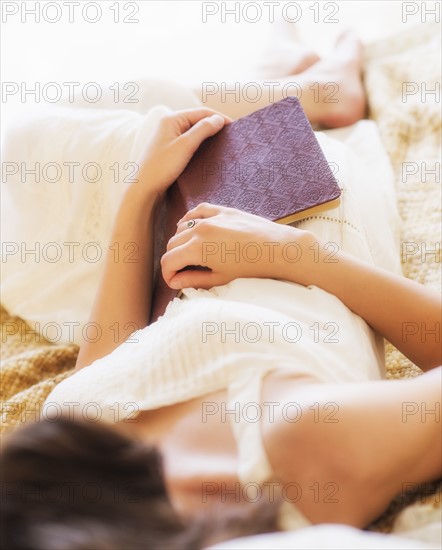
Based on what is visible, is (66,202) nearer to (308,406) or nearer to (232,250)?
(232,250)

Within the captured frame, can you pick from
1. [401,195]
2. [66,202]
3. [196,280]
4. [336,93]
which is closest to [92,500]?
[196,280]

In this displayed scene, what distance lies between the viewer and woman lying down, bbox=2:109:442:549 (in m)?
0.54

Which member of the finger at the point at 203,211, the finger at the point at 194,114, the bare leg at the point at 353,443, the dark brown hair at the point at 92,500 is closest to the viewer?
the dark brown hair at the point at 92,500

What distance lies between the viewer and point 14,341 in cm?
110

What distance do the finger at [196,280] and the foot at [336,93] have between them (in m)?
0.61

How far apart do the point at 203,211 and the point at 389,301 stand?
0.94 feet

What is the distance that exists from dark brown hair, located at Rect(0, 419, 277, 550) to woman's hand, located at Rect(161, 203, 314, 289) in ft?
1.07

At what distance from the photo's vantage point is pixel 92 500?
0.52 meters

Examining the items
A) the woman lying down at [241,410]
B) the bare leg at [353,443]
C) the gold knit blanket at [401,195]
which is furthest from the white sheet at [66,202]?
the bare leg at [353,443]

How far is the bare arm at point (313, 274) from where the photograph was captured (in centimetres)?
82

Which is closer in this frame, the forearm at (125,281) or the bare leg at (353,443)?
the bare leg at (353,443)

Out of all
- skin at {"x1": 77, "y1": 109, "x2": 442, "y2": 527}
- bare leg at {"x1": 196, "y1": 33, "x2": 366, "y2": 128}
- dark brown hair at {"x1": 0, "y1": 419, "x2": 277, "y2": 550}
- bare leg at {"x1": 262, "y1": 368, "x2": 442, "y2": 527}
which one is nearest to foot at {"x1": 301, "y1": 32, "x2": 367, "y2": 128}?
bare leg at {"x1": 196, "y1": 33, "x2": 366, "y2": 128}

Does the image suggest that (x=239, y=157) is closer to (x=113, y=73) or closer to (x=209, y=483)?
(x=209, y=483)

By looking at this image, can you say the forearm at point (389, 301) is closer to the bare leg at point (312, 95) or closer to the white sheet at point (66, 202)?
the white sheet at point (66, 202)
